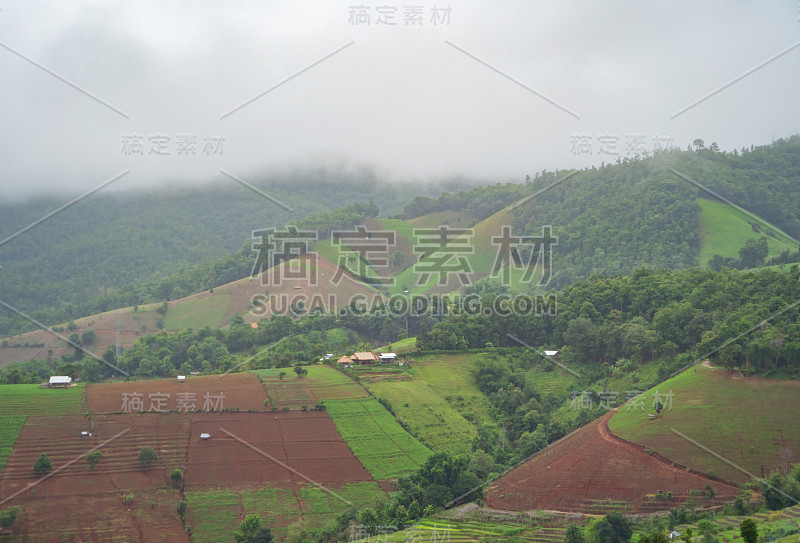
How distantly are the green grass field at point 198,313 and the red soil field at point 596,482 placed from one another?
50.0 metres

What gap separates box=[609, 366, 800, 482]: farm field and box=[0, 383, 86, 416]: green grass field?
34139 millimetres

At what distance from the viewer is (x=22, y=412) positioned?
48.5 metres

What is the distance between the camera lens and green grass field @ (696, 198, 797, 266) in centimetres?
9506

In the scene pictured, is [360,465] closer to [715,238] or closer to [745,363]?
[745,363]

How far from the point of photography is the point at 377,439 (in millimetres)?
52438

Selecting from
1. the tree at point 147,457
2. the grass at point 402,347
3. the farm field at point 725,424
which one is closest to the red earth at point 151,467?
the tree at point 147,457

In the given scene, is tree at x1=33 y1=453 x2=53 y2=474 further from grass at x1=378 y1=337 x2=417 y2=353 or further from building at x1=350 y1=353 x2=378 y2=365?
grass at x1=378 y1=337 x2=417 y2=353

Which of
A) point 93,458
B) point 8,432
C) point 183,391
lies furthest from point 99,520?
point 183,391

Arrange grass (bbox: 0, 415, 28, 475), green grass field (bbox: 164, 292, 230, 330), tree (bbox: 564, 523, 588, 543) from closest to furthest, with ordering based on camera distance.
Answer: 1. tree (bbox: 564, 523, 588, 543)
2. grass (bbox: 0, 415, 28, 475)
3. green grass field (bbox: 164, 292, 230, 330)

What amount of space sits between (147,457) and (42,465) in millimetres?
5514

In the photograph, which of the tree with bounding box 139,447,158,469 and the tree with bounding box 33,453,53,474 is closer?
the tree with bounding box 33,453,53,474

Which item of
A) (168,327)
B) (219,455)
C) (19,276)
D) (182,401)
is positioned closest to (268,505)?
(219,455)

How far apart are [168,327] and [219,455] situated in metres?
45.9

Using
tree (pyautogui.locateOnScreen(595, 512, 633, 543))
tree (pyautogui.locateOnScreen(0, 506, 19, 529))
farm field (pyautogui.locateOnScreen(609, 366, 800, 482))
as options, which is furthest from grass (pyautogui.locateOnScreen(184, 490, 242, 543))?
farm field (pyautogui.locateOnScreen(609, 366, 800, 482))
